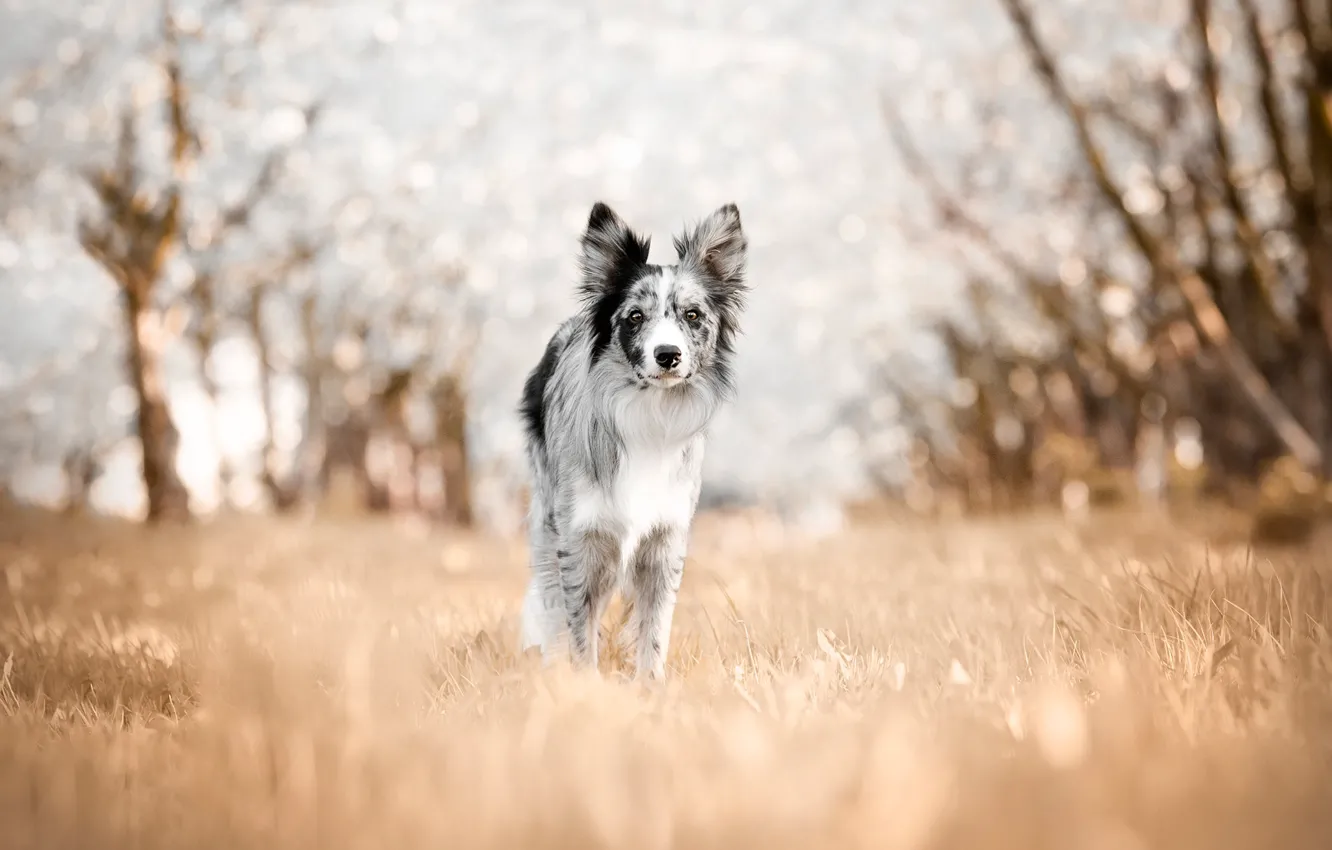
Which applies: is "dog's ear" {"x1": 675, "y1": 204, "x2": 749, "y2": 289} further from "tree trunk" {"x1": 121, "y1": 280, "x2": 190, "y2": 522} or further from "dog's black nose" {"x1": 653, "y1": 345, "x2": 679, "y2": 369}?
"tree trunk" {"x1": 121, "y1": 280, "x2": 190, "y2": 522}

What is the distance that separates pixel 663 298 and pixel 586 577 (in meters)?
1.22

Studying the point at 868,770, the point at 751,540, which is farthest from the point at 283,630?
the point at 751,540

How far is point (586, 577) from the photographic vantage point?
13.3 feet

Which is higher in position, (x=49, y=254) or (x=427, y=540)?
(x=49, y=254)

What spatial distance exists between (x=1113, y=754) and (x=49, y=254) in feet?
67.6

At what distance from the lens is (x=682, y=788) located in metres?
1.86

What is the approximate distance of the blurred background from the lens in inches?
458

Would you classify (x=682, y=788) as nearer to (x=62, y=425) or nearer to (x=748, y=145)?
(x=748, y=145)

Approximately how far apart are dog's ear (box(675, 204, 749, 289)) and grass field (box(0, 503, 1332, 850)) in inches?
63.5

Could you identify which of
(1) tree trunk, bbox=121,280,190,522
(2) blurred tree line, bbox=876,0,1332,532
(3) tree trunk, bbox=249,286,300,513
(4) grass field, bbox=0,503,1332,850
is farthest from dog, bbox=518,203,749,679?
(3) tree trunk, bbox=249,286,300,513

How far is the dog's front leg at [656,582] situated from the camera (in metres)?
4.07

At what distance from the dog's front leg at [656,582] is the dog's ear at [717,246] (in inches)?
47.8

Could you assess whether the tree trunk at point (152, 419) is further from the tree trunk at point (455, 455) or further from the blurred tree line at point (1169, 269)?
the blurred tree line at point (1169, 269)

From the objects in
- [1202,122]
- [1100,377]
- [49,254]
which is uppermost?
[1202,122]
